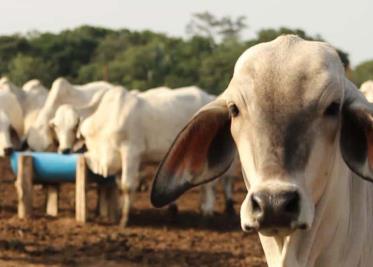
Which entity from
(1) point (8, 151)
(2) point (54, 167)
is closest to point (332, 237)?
(2) point (54, 167)

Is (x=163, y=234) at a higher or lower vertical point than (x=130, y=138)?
lower

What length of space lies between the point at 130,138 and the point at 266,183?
8255 mm

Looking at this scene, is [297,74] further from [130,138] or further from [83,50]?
[83,50]

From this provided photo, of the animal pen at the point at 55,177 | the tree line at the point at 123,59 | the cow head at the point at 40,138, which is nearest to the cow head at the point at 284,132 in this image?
the animal pen at the point at 55,177

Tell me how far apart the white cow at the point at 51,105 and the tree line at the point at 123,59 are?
15020 millimetres

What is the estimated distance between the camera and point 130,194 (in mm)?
11062

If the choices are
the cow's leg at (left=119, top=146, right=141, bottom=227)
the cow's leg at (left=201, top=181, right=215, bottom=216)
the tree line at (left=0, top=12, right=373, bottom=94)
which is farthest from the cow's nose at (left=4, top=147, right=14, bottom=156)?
the tree line at (left=0, top=12, right=373, bottom=94)

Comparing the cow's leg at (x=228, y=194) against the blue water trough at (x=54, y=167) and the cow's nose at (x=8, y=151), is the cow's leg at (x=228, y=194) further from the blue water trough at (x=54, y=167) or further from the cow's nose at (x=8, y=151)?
the cow's nose at (x=8, y=151)

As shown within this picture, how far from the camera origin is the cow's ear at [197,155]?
11.4 ft

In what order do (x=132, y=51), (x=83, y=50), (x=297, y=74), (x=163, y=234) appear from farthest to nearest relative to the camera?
(x=83, y=50), (x=132, y=51), (x=163, y=234), (x=297, y=74)

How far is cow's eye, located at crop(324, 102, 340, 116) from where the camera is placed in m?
3.20

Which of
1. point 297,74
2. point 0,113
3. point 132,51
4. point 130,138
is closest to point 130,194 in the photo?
point 130,138

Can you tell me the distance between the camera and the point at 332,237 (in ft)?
11.1

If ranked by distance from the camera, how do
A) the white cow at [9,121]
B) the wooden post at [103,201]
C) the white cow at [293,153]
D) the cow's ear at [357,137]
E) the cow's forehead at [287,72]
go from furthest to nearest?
the white cow at [9,121] < the wooden post at [103,201] < the cow's ear at [357,137] < the cow's forehead at [287,72] < the white cow at [293,153]
